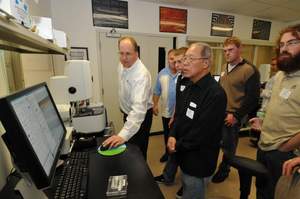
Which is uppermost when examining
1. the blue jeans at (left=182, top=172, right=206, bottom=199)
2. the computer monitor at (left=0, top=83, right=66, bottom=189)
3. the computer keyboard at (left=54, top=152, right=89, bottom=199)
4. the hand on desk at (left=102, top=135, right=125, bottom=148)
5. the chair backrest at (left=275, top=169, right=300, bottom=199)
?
the computer monitor at (left=0, top=83, right=66, bottom=189)

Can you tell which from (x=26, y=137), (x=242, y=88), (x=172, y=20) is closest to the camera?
(x=26, y=137)

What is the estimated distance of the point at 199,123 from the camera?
123 cm

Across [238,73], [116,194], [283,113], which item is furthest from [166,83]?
[116,194]

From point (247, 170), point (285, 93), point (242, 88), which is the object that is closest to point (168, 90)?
point (242, 88)

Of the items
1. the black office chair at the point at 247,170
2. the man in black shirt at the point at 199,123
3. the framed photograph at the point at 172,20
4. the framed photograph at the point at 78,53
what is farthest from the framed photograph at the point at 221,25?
the black office chair at the point at 247,170

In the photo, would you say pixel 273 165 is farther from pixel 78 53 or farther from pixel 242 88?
pixel 78 53

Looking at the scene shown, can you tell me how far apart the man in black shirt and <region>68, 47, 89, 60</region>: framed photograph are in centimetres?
220

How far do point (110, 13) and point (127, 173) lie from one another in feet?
9.45

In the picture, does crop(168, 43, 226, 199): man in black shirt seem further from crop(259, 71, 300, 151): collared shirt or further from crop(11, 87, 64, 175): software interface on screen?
crop(11, 87, 64, 175): software interface on screen

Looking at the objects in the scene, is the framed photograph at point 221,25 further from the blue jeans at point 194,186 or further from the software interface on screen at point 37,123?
the software interface on screen at point 37,123

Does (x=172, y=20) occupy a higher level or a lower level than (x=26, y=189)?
higher

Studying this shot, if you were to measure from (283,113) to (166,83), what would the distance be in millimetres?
1433

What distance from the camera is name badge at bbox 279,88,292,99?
1.21m

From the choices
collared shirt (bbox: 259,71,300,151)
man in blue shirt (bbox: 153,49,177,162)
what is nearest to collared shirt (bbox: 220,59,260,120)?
collared shirt (bbox: 259,71,300,151)
